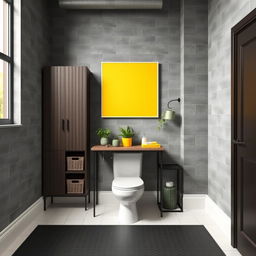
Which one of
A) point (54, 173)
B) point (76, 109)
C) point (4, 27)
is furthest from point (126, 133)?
point (4, 27)

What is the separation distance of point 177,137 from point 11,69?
7.61 feet

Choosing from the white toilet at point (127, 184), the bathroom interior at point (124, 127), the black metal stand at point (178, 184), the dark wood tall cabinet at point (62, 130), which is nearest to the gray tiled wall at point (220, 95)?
the bathroom interior at point (124, 127)

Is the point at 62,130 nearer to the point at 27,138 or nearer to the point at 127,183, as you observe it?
the point at 27,138

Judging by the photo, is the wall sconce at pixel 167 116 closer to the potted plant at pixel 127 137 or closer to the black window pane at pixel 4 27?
the potted plant at pixel 127 137

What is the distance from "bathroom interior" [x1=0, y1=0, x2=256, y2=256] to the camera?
2.42m

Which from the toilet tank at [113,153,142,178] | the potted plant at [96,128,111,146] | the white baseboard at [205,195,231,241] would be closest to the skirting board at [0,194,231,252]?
the white baseboard at [205,195,231,241]

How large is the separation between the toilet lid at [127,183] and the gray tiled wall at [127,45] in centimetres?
57

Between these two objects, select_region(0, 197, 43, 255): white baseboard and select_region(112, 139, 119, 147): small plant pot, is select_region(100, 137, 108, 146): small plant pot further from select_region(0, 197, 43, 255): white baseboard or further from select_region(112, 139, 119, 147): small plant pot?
select_region(0, 197, 43, 255): white baseboard

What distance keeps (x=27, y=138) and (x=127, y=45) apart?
191 cm

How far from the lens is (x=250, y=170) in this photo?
2.12 metres

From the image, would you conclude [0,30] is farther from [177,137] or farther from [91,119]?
[177,137]

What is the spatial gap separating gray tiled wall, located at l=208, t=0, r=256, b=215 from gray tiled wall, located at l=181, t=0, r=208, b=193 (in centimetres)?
10

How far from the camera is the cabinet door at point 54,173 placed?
3.32m

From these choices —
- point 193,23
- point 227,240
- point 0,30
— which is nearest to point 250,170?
point 227,240
